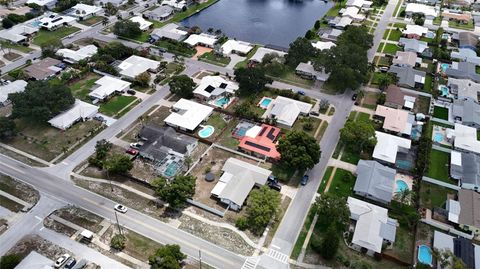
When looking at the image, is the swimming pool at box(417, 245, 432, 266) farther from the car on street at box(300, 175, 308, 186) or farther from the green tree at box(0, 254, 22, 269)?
the green tree at box(0, 254, 22, 269)

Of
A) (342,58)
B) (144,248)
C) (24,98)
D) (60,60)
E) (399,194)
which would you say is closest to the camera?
(144,248)

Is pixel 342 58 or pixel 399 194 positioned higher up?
pixel 342 58

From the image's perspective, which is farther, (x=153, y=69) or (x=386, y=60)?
(x=386, y=60)

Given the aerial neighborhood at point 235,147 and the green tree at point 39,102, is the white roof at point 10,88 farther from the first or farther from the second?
the green tree at point 39,102

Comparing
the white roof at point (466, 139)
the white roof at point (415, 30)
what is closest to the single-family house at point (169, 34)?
the white roof at point (415, 30)

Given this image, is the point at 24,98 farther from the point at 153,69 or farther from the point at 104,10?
the point at 104,10

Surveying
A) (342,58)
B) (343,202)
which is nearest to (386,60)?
(342,58)
